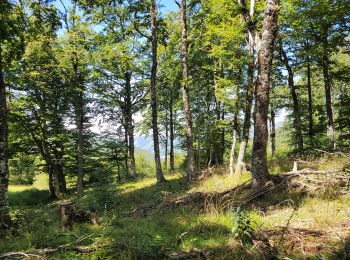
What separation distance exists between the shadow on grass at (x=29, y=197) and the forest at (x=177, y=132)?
0.86ft

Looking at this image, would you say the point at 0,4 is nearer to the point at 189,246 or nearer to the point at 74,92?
the point at 189,246

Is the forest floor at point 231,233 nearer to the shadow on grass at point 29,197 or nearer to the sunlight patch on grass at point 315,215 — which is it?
the sunlight patch on grass at point 315,215

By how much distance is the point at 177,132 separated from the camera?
3591 centimetres

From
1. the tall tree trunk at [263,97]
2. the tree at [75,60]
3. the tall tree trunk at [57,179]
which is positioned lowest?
the tall tree trunk at [57,179]

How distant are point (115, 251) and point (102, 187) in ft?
29.2

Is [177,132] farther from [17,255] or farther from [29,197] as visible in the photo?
[17,255]

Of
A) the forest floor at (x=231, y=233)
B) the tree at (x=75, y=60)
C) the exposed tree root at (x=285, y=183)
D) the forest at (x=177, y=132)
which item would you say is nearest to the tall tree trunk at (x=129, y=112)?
the forest at (x=177, y=132)

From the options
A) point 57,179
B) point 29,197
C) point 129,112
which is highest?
point 129,112

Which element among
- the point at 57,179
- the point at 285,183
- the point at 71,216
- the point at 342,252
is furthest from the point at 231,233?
the point at 57,179

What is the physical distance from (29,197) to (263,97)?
27.3 metres

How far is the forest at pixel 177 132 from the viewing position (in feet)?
16.6

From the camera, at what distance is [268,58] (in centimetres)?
808

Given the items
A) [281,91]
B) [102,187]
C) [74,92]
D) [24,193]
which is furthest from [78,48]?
[281,91]

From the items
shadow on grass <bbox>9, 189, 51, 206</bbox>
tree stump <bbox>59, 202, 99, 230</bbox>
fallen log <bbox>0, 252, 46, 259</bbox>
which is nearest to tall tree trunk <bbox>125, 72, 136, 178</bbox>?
shadow on grass <bbox>9, 189, 51, 206</bbox>
